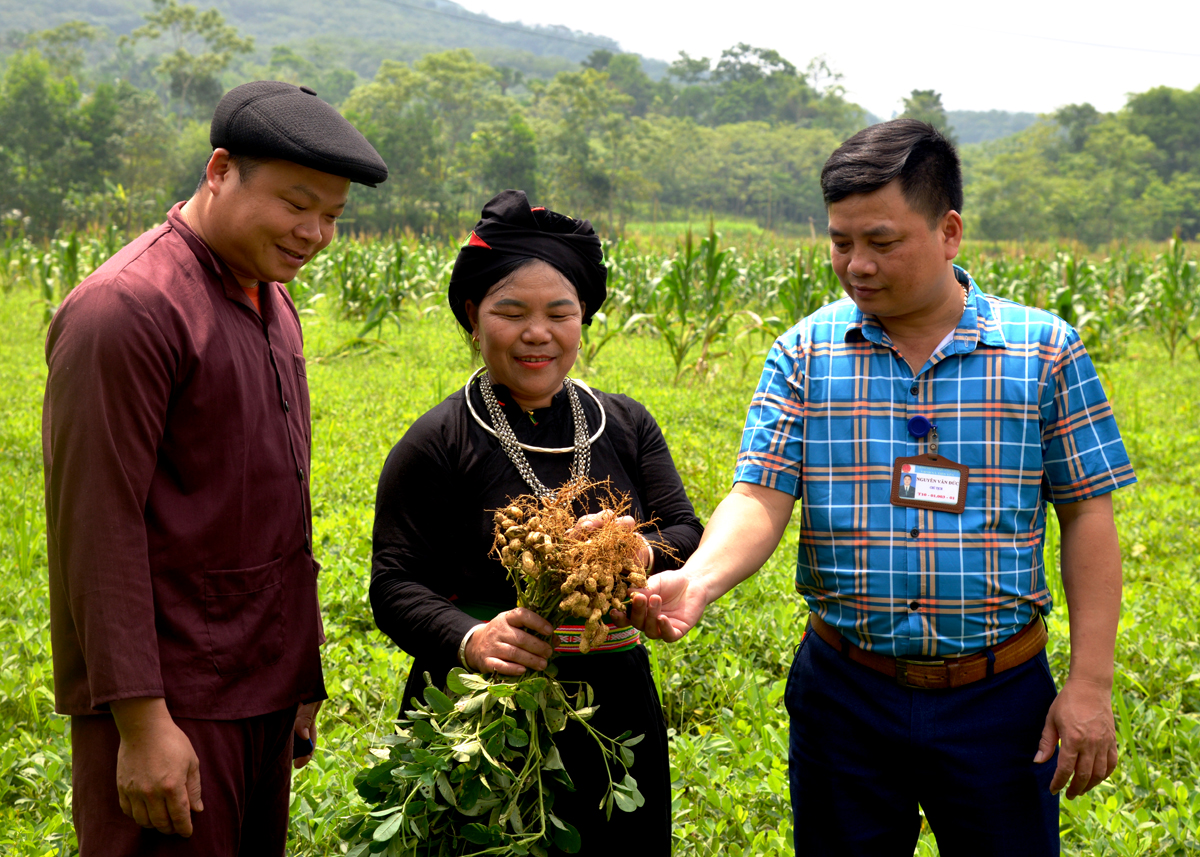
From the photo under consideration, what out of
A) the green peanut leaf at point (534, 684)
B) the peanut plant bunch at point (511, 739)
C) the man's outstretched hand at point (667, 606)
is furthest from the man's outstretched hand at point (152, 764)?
the man's outstretched hand at point (667, 606)

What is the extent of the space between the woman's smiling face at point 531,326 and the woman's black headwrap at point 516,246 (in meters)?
0.02

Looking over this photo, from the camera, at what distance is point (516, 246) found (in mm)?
1869

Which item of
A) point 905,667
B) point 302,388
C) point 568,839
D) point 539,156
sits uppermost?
point 539,156

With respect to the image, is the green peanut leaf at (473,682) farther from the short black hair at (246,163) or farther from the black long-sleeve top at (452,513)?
the short black hair at (246,163)

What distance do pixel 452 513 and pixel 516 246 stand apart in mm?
560

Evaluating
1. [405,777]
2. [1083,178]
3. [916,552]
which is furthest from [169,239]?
[1083,178]

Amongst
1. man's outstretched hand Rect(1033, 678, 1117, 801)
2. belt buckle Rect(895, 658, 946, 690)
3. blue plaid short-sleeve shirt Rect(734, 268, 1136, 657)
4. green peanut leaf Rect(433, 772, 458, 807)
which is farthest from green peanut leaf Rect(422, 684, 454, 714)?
man's outstretched hand Rect(1033, 678, 1117, 801)

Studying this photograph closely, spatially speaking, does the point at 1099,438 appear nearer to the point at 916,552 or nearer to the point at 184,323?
the point at 916,552

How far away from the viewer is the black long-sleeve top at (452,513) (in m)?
1.77

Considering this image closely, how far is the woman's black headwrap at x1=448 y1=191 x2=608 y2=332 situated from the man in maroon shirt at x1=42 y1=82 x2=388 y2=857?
0.23 metres

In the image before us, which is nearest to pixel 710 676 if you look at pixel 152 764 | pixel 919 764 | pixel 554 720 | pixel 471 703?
pixel 919 764

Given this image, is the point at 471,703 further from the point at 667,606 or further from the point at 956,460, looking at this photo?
the point at 956,460

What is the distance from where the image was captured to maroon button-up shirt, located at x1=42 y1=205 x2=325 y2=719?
4.66 feet

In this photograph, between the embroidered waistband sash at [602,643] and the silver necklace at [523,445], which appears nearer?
the embroidered waistband sash at [602,643]
